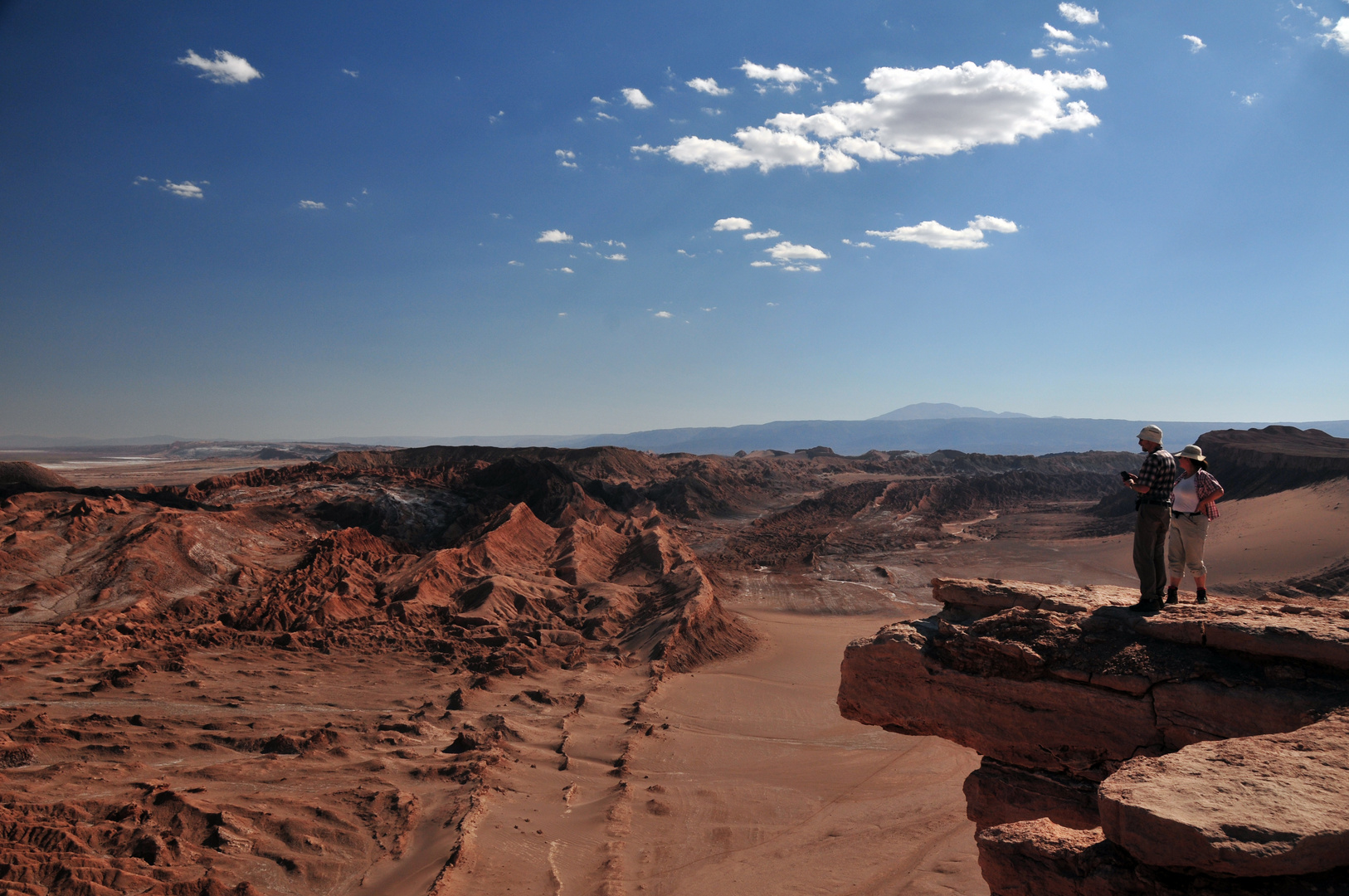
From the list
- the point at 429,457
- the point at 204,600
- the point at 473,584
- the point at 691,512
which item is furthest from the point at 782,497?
the point at 204,600

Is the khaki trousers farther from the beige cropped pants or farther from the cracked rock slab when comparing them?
the cracked rock slab

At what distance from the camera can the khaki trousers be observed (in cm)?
572

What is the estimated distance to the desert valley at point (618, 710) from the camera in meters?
4.70

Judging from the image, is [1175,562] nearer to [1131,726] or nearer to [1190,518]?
[1190,518]

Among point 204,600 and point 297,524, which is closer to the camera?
point 204,600

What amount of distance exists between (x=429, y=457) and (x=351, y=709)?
179 feet

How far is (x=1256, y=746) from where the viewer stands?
4008 millimetres

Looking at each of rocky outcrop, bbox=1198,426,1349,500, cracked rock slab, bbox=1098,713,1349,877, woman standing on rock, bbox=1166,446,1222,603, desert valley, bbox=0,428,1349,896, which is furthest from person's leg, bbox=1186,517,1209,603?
rocky outcrop, bbox=1198,426,1349,500

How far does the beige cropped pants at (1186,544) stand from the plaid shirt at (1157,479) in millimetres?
301

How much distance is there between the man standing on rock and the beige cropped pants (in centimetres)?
19

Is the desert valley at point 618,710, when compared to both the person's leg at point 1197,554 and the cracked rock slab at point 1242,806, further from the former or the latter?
the person's leg at point 1197,554

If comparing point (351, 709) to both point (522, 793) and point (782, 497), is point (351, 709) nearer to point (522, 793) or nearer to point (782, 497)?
point (522, 793)

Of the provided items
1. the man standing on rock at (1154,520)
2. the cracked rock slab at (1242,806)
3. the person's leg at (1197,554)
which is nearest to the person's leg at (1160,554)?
the man standing on rock at (1154,520)

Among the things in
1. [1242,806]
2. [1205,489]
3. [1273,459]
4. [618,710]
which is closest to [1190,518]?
[1205,489]
